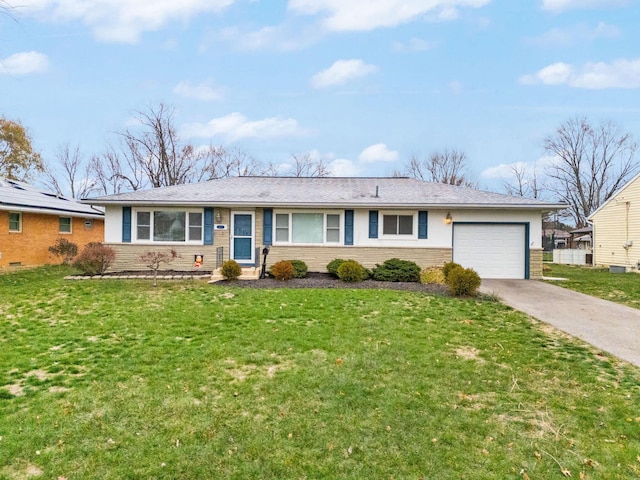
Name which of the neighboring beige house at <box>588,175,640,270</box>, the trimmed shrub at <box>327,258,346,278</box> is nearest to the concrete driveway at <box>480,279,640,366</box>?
the trimmed shrub at <box>327,258,346,278</box>

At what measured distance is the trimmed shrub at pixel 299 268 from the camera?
38.0 feet

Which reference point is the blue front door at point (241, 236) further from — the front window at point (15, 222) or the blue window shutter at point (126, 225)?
the front window at point (15, 222)

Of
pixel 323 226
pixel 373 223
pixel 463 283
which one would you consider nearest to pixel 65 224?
pixel 323 226

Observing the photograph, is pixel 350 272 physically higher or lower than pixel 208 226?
lower

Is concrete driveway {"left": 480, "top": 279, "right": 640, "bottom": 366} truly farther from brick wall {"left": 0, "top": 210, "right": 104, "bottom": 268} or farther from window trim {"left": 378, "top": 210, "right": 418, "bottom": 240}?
brick wall {"left": 0, "top": 210, "right": 104, "bottom": 268}

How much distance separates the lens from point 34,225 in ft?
51.0

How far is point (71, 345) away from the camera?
504 centimetres

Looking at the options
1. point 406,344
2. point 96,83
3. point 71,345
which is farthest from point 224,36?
point 406,344

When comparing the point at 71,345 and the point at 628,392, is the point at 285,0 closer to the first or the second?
the point at 71,345

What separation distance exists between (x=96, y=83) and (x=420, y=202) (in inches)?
582

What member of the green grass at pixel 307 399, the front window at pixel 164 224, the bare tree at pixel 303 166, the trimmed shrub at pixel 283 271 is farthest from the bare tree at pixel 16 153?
the green grass at pixel 307 399

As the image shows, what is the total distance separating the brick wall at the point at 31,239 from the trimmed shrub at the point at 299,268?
11.6 m

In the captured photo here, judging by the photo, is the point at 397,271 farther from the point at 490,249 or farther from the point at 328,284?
the point at 490,249

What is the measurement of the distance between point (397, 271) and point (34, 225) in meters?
15.3
